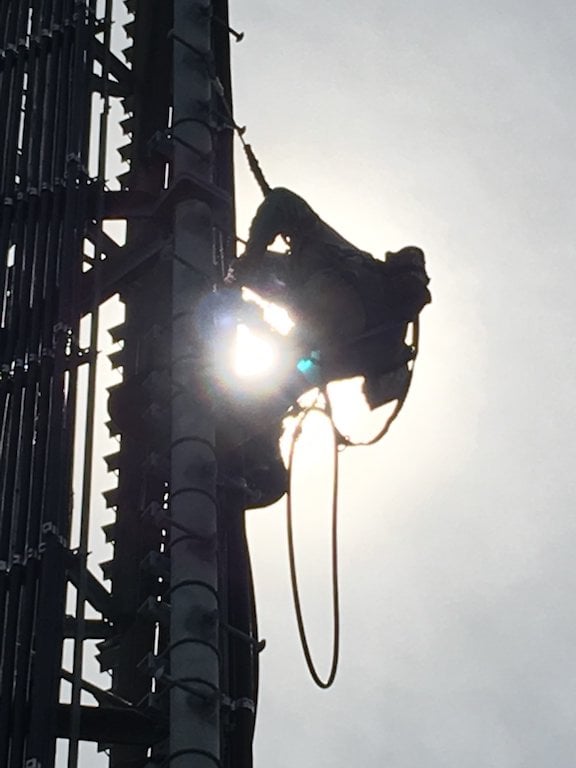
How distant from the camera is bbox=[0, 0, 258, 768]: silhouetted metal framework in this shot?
1730 cm

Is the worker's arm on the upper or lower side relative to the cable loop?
upper

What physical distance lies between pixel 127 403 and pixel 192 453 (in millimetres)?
2375

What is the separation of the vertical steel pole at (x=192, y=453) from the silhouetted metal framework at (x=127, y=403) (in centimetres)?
2

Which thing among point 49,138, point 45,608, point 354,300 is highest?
point 49,138

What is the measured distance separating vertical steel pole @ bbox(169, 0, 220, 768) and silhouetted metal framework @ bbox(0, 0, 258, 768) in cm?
2

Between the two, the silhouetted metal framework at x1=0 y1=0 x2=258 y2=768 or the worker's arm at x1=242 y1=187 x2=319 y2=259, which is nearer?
the silhouetted metal framework at x1=0 y1=0 x2=258 y2=768

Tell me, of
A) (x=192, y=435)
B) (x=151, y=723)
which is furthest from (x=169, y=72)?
(x=151, y=723)

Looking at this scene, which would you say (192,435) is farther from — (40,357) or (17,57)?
(17,57)

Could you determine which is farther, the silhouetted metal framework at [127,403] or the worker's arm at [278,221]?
the worker's arm at [278,221]

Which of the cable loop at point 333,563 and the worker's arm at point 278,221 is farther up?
the worker's arm at point 278,221

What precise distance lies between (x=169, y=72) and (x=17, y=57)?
1.81 metres

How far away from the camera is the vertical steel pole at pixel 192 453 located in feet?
53.4

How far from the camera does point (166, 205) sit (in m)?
20.0

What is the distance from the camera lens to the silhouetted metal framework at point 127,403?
17.3 meters
